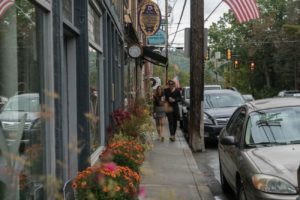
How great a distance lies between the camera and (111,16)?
12820 millimetres

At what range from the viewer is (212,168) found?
11.8m

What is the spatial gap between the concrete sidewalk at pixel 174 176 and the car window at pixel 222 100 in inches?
98.9

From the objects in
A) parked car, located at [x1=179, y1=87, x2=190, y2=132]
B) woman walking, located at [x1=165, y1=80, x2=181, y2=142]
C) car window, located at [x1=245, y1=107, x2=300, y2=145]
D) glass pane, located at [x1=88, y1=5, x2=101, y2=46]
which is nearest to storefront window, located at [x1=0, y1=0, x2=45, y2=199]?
car window, located at [x1=245, y1=107, x2=300, y2=145]

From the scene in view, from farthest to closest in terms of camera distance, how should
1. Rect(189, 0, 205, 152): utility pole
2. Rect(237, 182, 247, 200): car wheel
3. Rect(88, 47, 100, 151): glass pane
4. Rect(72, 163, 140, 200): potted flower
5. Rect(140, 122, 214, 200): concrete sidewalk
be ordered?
Rect(189, 0, 205, 152): utility pole, Rect(88, 47, 100, 151): glass pane, Rect(140, 122, 214, 200): concrete sidewalk, Rect(237, 182, 247, 200): car wheel, Rect(72, 163, 140, 200): potted flower

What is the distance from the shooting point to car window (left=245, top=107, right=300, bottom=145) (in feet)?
23.3

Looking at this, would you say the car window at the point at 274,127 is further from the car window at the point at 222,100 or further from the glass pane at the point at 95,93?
the car window at the point at 222,100

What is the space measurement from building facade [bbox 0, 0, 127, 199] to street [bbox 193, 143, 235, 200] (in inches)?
93.0

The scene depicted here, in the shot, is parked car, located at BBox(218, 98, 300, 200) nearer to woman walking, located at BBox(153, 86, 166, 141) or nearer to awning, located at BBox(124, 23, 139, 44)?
woman walking, located at BBox(153, 86, 166, 141)

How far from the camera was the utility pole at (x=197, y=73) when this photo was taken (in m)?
14.2

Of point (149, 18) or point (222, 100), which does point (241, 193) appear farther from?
point (149, 18)

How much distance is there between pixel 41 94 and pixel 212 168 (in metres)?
7.06

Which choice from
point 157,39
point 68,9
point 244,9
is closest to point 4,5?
point 68,9

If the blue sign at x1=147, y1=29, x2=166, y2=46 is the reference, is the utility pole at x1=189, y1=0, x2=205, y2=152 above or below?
below

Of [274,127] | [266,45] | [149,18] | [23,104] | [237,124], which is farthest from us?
[266,45]
